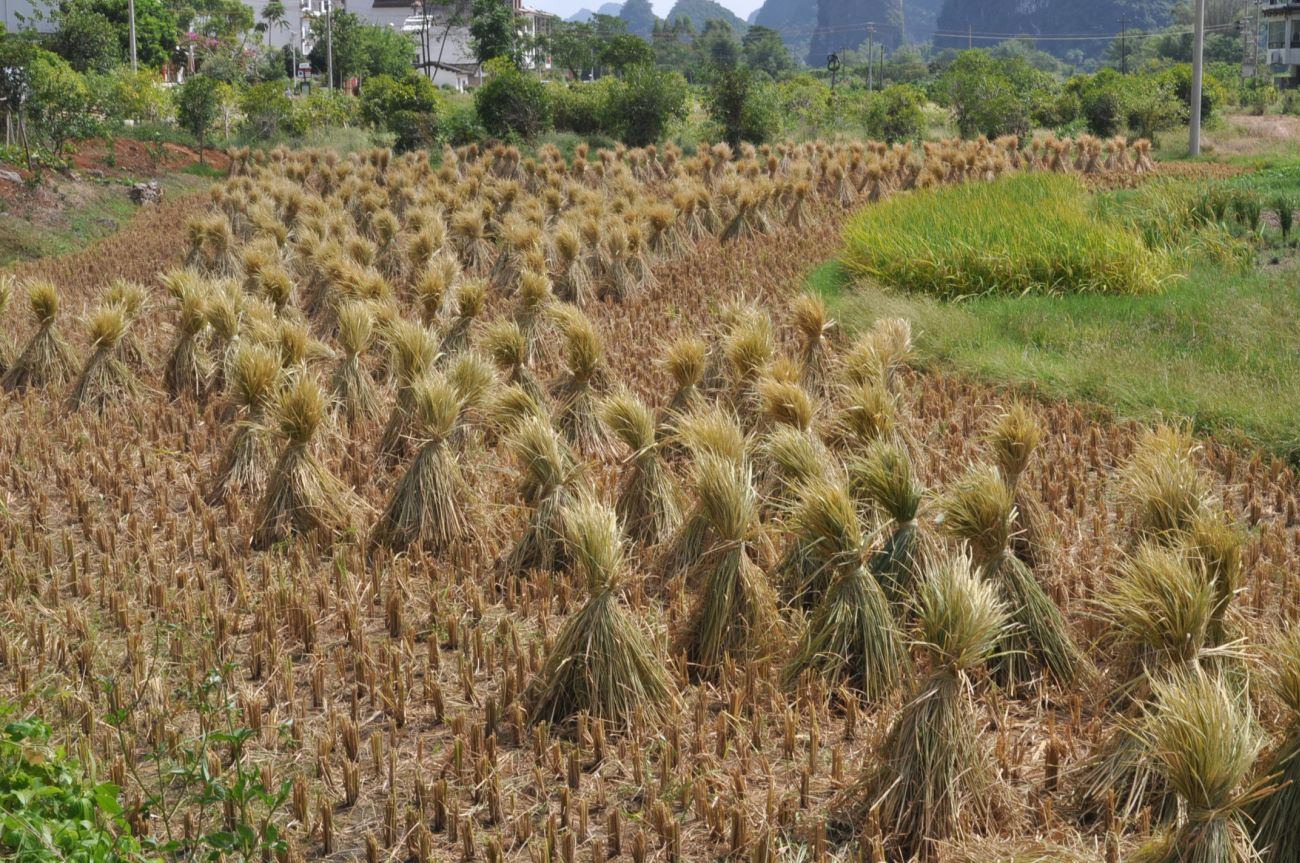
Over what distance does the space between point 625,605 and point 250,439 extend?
2.59 metres

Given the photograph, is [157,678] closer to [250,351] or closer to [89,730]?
[89,730]

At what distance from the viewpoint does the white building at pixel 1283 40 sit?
5859 centimetres

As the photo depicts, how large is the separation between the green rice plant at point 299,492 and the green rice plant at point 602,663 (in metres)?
2.02

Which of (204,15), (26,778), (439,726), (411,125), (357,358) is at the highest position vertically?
(204,15)

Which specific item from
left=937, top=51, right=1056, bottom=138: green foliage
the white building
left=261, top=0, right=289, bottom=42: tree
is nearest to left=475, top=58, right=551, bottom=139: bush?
left=937, top=51, right=1056, bottom=138: green foliage

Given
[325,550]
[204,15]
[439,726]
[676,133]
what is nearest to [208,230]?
[325,550]

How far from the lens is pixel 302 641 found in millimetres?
4770

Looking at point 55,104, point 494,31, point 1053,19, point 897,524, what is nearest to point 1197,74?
point 55,104

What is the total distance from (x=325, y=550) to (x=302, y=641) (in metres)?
1.01

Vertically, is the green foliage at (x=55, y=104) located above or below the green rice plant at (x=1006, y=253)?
above

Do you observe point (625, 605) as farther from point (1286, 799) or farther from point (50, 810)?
point (1286, 799)

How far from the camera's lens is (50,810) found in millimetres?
3021

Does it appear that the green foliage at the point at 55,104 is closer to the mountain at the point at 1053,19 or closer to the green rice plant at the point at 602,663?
the green rice plant at the point at 602,663

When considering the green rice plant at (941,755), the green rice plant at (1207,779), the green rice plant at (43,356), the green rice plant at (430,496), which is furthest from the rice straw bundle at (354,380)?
the green rice plant at (1207,779)
